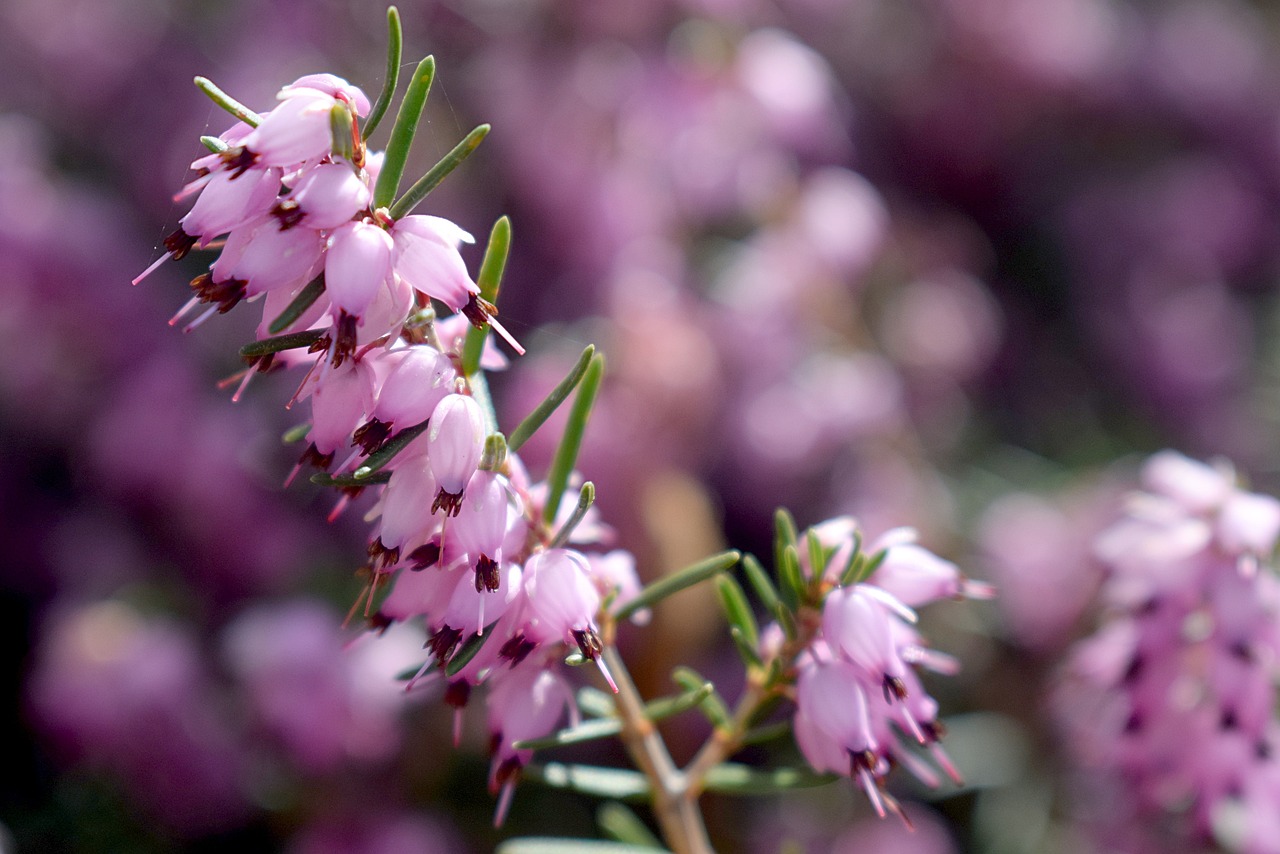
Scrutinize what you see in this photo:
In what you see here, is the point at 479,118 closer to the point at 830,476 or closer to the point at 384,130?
the point at 384,130

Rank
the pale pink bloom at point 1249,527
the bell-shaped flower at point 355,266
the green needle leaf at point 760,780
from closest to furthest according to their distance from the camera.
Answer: the bell-shaped flower at point 355,266 < the green needle leaf at point 760,780 < the pale pink bloom at point 1249,527

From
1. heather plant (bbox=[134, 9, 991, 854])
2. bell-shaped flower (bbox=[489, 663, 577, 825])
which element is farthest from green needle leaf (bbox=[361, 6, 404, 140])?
bell-shaped flower (bbox=[489, 663, 577, 825])

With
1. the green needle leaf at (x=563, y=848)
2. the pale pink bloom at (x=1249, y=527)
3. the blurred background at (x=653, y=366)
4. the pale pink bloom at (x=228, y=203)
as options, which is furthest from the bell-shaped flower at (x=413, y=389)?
the blurred background at (x=653, y=366)

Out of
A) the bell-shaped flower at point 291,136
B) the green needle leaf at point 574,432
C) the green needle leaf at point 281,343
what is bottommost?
the green needle leaf at point 574,432

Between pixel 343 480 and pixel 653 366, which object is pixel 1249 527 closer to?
pixel 343 480

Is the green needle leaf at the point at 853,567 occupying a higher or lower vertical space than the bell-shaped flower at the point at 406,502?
lower

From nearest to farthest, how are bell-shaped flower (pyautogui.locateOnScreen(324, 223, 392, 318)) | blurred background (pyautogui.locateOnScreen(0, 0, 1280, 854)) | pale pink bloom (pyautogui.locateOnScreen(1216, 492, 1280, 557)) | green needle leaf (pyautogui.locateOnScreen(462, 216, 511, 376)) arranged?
bell-shaped flower (pyautogui.locateOnScreen(324, 223, 392, 318)), green needle leaf (pyautogui.locateOnScreen(462, 216, 511, 376)), pale pink bloom (pyautogui.locateOnScreen(1216, 492, 1280, 557)), blurred background (pyautogui.locateOnScreen(0, 0, 1280, 854))

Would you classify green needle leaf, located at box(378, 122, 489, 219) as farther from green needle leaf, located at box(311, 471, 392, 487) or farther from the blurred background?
the blurred background

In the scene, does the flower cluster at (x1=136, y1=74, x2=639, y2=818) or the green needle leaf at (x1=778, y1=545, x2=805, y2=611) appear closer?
the flower cluster at (x1=136, y1=74, x2=639, y2=818)

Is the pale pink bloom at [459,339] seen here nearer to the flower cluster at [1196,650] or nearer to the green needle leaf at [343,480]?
the green needle leaf at [343,480]

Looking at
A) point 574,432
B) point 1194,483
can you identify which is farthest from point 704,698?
point 1194,483
